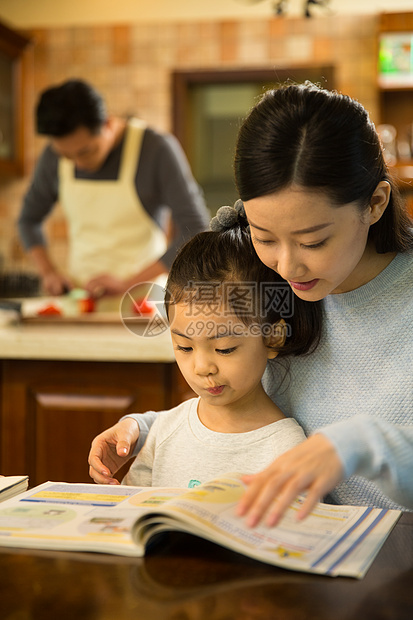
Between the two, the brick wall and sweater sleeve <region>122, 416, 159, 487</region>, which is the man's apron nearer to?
the brick wall

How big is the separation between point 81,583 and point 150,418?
62cm

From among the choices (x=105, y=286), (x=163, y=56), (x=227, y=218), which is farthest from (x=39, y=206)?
(x=227, y=218)

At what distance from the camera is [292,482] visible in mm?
679

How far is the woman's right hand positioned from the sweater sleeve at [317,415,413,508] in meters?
0.44

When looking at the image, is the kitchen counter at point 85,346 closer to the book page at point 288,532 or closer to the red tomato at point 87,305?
the red tomato at point 87,305

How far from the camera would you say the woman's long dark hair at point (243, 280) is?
47.2 inches

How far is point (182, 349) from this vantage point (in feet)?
3.84

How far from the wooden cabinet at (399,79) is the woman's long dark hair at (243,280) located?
2.94m

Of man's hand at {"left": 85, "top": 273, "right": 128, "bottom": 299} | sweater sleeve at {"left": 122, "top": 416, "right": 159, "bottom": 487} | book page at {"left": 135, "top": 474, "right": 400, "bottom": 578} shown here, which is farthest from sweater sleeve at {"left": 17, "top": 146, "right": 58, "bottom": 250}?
book page at {"left": 135, "top": 474, "right": 400, "bottom": 578}

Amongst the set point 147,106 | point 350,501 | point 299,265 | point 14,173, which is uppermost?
point 147,106

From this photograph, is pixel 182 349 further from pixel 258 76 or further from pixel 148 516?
pixel 258 76

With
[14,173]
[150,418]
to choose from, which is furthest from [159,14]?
[150,418]

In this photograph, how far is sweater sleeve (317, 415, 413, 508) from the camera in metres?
0.73

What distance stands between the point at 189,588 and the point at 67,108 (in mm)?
2133
